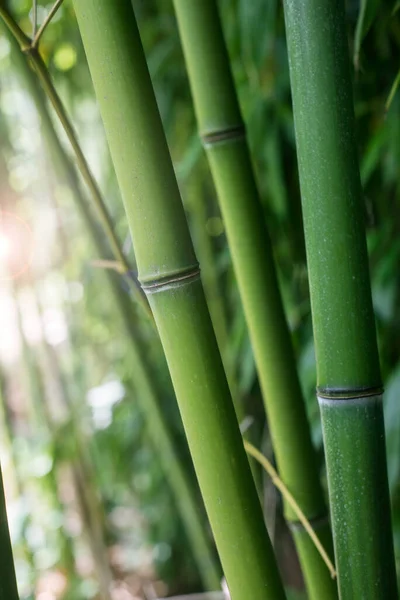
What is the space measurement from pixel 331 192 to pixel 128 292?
0.51 meters

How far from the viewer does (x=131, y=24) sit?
0.30 meters

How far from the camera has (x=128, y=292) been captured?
79cm

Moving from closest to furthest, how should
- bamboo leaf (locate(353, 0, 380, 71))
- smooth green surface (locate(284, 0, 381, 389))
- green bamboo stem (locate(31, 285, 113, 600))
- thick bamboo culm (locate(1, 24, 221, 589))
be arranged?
smooth green surface (locate(284, 0, 381, 389)) → bamboo leaf (locate(353, 0, 380, 71)) → thick bamboo culm (locate(1, 24, 221, 589)) → green bamboo stem (locate(31, 285, 113, 600))

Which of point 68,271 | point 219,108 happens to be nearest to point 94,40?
point 219,108

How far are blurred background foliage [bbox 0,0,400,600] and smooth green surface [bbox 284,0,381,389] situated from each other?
161 mm

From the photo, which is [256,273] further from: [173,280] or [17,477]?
[17,477]

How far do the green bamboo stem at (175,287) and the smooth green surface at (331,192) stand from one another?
62mm

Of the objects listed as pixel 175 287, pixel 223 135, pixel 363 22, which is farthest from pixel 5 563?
pixel 363 22

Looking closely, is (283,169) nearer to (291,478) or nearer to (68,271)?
(291,478)

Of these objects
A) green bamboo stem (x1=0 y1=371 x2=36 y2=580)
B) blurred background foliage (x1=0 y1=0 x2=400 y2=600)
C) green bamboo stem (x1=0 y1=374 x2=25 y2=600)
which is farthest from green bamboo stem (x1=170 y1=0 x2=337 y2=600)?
green bamboo stem (x1=0 y1=371 x2=36 y2=580)

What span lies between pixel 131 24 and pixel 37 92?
→ 16.3 inches

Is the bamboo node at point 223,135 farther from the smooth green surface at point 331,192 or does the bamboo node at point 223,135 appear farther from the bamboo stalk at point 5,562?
the bamboo stalk at point 5,562

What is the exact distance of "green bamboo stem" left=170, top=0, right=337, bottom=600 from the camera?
44 cm

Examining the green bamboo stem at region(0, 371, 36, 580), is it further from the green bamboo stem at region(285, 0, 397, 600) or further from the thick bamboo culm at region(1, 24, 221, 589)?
the green bamboo stem at region(285, 0, 397, 600)
